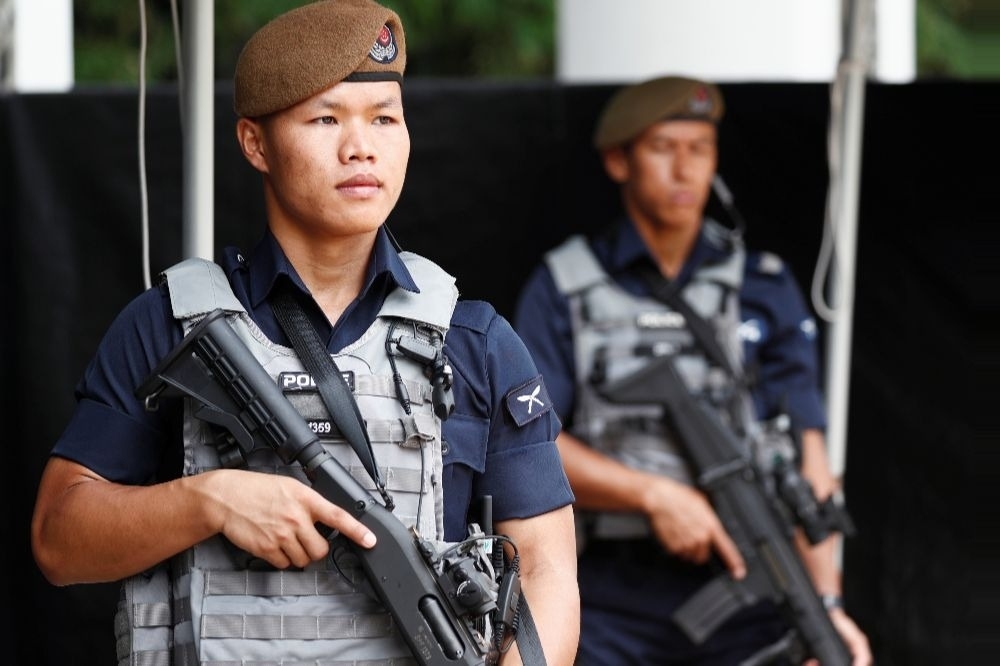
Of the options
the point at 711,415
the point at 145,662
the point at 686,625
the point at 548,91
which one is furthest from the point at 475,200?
the point at 145,662

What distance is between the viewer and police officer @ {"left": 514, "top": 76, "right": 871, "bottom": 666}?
4.23m

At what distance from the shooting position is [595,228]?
16.4 feet

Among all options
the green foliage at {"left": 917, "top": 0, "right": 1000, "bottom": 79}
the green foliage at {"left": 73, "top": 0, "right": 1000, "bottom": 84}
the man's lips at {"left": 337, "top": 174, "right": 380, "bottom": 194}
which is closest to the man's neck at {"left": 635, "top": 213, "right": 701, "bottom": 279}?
the man's lips at {"left": 337, "top": 174, "right": 380, "bottom": 194}

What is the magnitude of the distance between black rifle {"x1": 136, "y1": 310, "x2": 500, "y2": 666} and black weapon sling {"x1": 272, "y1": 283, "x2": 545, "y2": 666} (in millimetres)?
43

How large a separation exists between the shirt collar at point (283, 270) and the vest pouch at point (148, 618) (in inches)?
17.0

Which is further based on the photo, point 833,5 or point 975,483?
point 833,5

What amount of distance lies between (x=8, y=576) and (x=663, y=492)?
5.91ft

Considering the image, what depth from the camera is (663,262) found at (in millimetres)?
4445

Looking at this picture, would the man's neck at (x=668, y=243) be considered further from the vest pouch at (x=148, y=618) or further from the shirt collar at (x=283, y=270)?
the vest pouch at (x=148, y=618)

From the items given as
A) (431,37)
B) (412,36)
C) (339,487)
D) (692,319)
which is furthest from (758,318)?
(431,37)

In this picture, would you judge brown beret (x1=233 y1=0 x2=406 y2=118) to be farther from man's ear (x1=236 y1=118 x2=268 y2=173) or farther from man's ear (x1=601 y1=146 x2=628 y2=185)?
man's ear (x1=601 y1=146 x2=628 y2=185)

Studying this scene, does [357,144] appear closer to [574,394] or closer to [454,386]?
[454,386]

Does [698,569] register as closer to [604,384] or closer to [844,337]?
[604,384]

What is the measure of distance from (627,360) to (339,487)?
1.99 meters
